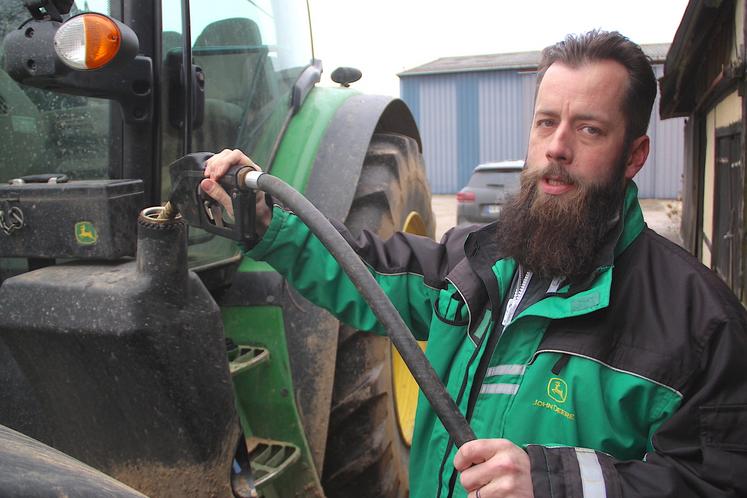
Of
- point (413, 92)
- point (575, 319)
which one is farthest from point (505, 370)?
point (413, 92)

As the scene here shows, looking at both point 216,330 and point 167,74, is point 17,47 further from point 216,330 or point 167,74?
point 216,330

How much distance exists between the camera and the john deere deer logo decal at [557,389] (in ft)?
4.34

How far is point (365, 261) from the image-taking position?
72.6 inches

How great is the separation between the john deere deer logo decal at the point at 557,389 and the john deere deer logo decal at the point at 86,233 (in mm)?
1004

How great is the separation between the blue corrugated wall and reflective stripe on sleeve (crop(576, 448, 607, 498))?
2005 centimetres

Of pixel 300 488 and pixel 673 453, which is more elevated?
pixel 673 453

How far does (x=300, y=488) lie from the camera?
7.00 feet

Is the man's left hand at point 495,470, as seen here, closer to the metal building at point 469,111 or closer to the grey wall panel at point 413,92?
the metal building at point 469,111

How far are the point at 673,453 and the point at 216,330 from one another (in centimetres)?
97

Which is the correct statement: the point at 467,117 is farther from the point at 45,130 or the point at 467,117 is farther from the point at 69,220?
the point at 69,220

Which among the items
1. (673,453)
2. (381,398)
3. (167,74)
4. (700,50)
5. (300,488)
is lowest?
(300,488)

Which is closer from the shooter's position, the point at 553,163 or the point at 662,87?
the point at 553,163

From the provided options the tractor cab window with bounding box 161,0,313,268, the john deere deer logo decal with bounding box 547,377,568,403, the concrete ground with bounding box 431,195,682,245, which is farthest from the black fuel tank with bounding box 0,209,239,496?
the concrete ground with bounding box 431,195,682,245

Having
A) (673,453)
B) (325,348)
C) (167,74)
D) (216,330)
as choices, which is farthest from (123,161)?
(673,453)
